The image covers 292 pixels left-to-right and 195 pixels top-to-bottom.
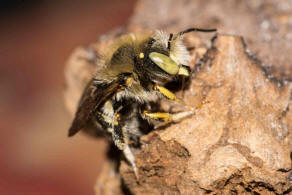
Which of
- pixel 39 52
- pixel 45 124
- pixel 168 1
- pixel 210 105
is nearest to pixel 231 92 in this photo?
pixel 210 105

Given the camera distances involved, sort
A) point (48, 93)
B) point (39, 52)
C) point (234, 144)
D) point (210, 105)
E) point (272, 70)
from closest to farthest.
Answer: point (234, 144) → point (210, 105) → point (272, 70) → point (48, 93) → point (39, 52)

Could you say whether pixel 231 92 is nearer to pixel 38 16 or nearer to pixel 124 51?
pixel 124 51

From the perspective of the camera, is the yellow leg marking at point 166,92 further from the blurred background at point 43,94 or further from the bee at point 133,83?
the blurred background at point 43,94

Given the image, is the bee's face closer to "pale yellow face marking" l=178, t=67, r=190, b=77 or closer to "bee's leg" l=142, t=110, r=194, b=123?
"pale yellow face marking" l=178, t=67, r=190, b=77

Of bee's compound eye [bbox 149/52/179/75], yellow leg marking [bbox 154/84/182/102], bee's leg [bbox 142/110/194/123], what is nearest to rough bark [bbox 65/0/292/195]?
bee's leg [bbox 142/110/194/123]

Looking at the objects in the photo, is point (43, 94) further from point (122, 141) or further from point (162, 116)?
point (162, 116)

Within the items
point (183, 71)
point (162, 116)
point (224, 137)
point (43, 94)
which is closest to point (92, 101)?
point (162, 116)
